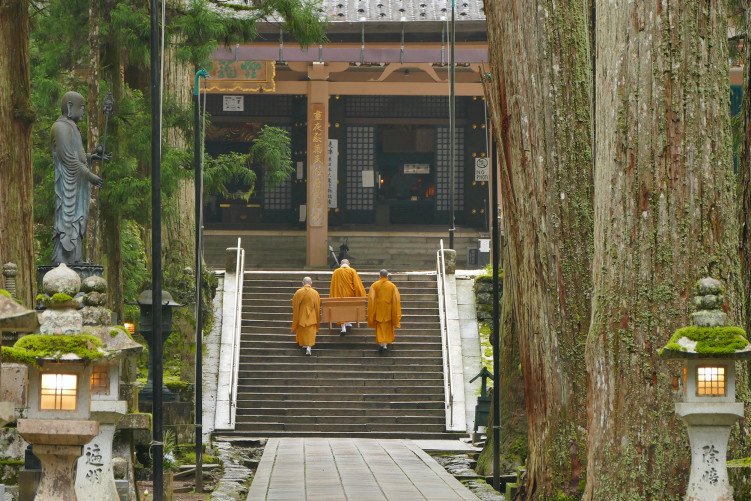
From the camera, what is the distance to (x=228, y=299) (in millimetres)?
22609

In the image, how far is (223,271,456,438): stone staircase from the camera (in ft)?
62.5

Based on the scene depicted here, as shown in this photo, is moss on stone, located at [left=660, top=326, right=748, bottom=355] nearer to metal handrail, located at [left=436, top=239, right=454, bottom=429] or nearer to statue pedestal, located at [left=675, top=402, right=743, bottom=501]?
statue pedestal, located at [left=675, top=402, right=743, bottom=501]

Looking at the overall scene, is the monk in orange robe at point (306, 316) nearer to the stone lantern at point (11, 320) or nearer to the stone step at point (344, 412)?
the stone step at point (344, 412)

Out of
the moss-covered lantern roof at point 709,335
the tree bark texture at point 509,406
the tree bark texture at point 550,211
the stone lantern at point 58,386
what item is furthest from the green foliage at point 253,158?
the moss-covered lantern roof at point 709,335

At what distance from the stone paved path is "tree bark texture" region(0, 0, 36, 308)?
11.7ft

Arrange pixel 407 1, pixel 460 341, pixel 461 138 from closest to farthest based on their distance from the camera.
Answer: pixel 460 341 → pixel 407 1 → pixel 461 138

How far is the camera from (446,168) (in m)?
30.9

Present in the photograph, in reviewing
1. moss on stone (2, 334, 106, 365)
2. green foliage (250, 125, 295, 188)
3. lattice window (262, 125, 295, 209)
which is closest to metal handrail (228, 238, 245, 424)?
green foliage (250, 125, 295, 188)

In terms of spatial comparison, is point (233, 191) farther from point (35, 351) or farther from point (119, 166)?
point (35, 351)

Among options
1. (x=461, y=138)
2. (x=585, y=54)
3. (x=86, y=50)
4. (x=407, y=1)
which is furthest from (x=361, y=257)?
(x=585, y=54)

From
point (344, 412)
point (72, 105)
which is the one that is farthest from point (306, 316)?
point (72, 105)

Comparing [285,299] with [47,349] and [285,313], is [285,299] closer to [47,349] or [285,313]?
[285,313]

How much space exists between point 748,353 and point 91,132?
10.7 m

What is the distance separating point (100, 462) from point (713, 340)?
14.1ft
